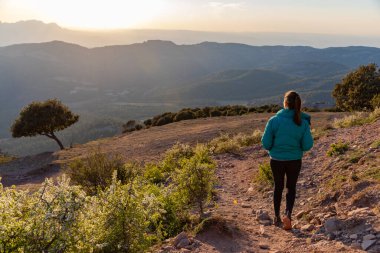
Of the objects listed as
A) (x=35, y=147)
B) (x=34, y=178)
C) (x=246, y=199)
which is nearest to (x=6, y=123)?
(x=35, y=147)

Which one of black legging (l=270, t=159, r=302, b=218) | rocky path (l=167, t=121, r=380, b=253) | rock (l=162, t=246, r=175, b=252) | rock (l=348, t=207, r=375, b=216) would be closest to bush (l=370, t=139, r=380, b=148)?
rocky path (l=167, t=121, r=380, b=253)

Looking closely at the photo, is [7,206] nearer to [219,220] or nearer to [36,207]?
[36,207]

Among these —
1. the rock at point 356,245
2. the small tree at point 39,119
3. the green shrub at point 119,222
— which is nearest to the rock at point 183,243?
the green shrub at point 119,222

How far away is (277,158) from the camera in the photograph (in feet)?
18.7

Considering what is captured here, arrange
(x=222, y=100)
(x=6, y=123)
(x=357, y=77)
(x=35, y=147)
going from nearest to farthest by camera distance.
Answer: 1. (x=357, y=77)
2. (x=35, y=147)
3. (x=6, y=123)
4. (x=222, y=100)

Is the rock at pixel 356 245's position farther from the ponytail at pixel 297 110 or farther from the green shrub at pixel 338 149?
the green shrub at pixel 338 149

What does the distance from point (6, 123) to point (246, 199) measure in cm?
19180

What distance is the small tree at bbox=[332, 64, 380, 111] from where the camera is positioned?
98.0 ft

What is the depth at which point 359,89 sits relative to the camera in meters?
30.4

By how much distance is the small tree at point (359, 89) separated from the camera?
29859mm

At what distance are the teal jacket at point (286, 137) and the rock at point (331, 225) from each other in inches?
39.7

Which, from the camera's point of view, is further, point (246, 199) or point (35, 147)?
point (35, 147)

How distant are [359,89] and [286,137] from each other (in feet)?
91.3

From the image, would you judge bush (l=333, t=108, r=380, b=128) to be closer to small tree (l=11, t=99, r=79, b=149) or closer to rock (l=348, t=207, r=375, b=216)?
rock (l=348, t=207, r=375, b=216)
